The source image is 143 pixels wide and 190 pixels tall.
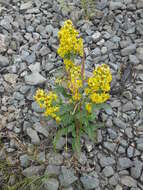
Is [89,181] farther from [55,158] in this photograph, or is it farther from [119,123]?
[119,123]

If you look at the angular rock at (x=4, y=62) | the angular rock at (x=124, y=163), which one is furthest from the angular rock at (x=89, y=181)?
the angular rock at (x=4, y=62)

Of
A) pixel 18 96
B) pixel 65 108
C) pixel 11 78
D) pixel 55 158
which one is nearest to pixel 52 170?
pixel 55 158

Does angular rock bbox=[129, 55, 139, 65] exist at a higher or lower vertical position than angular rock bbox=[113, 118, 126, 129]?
higher

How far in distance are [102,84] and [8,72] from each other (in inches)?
59.5

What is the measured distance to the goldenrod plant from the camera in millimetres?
2834

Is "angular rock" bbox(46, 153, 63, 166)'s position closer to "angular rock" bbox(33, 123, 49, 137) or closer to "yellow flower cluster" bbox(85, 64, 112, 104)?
"angular rock" bbox(33, 123, 49, 137)

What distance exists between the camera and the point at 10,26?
14.4 feet

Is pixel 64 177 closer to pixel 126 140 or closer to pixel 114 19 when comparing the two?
pixel 126 140

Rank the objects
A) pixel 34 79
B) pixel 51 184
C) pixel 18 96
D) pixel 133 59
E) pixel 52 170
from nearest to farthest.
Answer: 1. pixel 51 184
2. pixel 52 170
3. pixel 18 96
4. pixel 34 79
5. pixel 133 59

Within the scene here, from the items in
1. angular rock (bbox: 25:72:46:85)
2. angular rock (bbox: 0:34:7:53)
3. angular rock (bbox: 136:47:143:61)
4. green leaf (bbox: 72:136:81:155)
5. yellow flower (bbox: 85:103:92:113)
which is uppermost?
angular rock (bbox: 0:34:7:53)

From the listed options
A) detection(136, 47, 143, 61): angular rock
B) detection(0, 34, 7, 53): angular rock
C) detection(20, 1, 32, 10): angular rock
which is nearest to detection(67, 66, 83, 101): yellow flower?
detection(136, 47, 143, 61): angular rock

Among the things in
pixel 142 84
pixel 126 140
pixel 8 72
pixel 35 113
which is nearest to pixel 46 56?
pixel 8 72

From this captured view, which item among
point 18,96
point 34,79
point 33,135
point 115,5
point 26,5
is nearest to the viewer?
point 33,135

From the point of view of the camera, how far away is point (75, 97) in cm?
311
